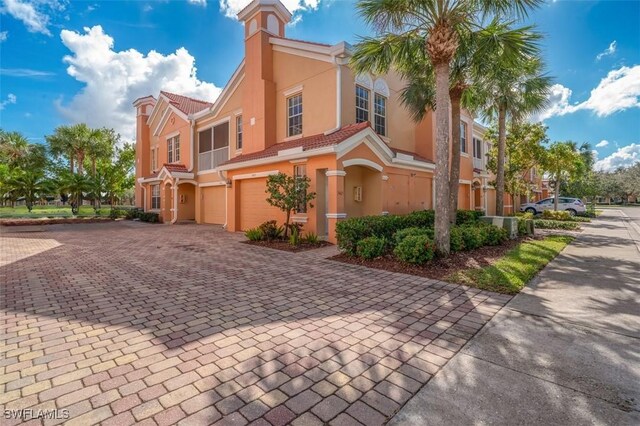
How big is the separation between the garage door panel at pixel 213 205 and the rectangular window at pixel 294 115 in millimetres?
7141

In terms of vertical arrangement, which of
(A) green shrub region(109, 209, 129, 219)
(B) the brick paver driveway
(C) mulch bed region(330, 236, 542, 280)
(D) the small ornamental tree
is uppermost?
(D) the small ornamental tree

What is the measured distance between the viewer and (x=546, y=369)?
124 inches

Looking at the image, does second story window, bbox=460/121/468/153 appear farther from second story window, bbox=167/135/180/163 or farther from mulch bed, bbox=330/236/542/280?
second story window, bbox=167/135/180/163

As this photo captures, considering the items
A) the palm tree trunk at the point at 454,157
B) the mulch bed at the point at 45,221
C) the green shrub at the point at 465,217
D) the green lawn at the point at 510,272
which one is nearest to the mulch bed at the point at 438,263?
the green lawn at the point at 510,272

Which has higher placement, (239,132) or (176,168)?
(239,132)

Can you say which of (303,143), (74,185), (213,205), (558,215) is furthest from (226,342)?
(74,185)

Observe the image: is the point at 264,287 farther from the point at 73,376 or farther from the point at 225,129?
the point at 225,129

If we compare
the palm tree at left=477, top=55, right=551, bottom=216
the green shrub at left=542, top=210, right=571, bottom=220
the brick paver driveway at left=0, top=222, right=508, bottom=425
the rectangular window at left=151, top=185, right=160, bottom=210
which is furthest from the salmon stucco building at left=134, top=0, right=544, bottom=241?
the brick paver driveway at left=0, top=222, right=508, bottom=425

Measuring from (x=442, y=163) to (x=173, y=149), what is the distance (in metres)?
22.0

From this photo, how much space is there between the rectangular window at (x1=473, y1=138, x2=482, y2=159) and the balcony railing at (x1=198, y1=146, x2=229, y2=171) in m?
18.4

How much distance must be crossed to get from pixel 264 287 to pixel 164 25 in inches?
574

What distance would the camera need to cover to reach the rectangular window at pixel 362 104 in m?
13.9

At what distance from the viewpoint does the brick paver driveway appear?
2.62 meters

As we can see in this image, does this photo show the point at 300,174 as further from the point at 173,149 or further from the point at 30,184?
the point at 30,184
